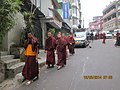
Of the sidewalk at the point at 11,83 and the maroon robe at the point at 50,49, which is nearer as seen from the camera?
the sidewalk at the point at 11,83

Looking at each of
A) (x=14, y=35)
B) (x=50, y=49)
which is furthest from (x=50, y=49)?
(x=14, y=35)

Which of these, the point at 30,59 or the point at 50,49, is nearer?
the point at 30,59

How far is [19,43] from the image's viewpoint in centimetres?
1684

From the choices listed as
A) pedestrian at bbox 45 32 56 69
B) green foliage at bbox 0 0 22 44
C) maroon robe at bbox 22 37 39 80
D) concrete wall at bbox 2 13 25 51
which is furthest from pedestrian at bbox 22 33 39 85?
concrete wall at bbox 2 13 25 51

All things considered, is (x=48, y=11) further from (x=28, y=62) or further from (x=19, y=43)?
(x=28, y=62)

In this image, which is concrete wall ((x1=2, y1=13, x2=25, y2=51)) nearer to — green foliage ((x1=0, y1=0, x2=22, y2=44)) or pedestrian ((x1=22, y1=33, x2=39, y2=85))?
pedestrian ((x1=22, y1=33, x2=39, y2=85))

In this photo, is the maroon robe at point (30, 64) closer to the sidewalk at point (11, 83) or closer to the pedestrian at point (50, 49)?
the sidewalk at point (11, 83)

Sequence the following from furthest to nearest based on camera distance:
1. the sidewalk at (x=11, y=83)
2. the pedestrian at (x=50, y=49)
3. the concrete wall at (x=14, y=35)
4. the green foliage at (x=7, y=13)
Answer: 1. the concrete wall at (x=14, y=35)
2. the pedestrian at (x=50, y=49)
3. the sidewalk at (x=11, y=83)
4. the green foliage at (x=7, y=13)

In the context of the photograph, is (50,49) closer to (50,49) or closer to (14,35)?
(50,49)

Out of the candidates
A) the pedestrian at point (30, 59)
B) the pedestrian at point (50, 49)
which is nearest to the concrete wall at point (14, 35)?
the pedestrian at point (50, 49)

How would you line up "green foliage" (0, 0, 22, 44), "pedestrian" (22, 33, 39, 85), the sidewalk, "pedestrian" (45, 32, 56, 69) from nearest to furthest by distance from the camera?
"green foliage" (0, 0, 22, 44)
the sidewalk
"pedestrian" (22, 33, 39, 85)
"pedestrian" (45, 32, 56, 69)

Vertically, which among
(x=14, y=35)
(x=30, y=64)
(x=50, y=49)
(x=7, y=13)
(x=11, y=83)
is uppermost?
(x=7, y=13)

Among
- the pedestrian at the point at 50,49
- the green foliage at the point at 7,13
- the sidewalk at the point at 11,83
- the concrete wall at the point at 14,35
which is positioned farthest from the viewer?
the concrete wall at the point at 14,35

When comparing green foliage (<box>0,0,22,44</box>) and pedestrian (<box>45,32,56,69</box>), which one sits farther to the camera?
pedestrian (<box>45,32,56,69</box>)
